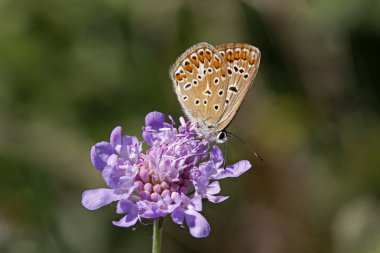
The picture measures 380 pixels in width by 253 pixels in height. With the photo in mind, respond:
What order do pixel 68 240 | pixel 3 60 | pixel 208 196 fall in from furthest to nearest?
1. pixel 3 60
2. pixel 68 240
3. pixel 208 196

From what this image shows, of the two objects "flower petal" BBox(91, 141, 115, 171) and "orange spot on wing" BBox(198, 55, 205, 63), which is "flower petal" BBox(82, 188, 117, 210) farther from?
"orange spot on wing" BBox(198, 55, 205, 63)

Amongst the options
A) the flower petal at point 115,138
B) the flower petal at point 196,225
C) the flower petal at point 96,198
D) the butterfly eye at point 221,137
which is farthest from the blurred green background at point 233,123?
the flower petal at point 196,225

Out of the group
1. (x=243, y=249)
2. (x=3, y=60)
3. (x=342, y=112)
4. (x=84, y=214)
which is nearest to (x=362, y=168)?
(x=342, y=112)

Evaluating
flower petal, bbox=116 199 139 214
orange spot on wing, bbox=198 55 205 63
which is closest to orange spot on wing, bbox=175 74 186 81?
orange spot on wing, bbox=198 55 205 63

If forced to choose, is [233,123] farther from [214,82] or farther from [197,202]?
[197,202]

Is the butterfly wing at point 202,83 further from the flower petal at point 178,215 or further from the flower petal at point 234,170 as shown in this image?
the flower petal at point 178,215

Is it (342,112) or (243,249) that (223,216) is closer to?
(243,249)

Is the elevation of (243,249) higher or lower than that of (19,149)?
lower
